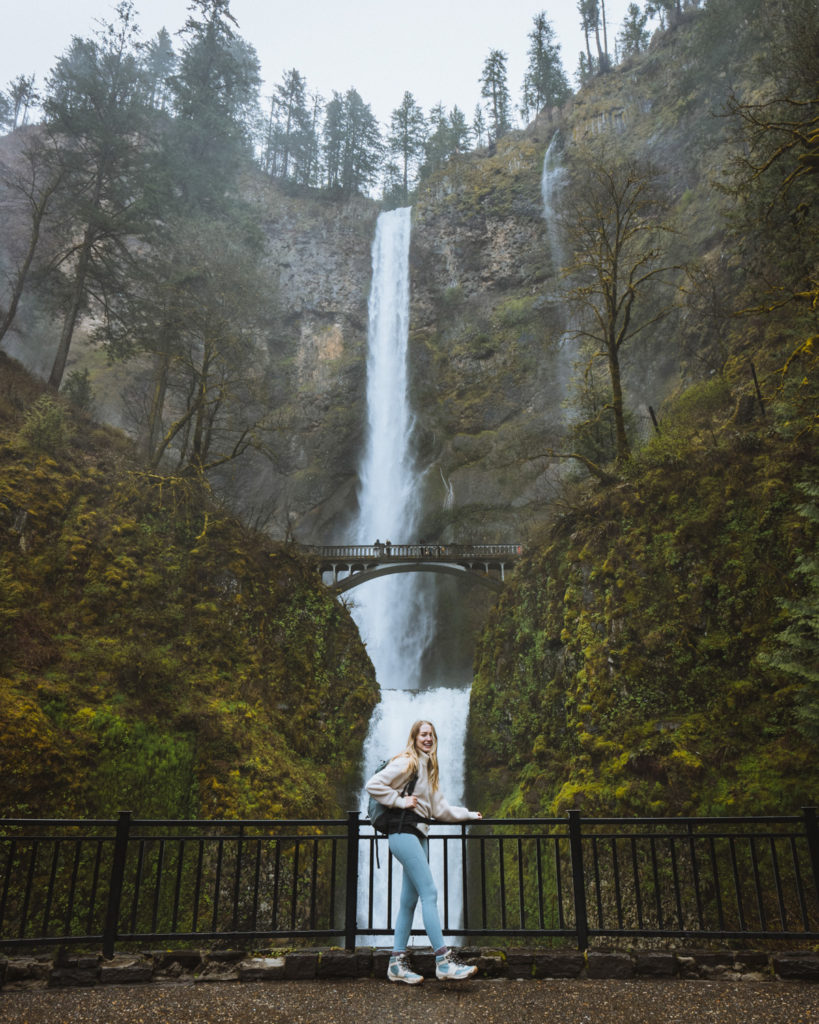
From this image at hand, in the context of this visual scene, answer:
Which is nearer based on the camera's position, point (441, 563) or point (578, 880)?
point (578, 880)

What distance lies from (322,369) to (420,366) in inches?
270

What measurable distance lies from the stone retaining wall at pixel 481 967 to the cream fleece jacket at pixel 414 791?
121 cm

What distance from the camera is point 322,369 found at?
4266cm

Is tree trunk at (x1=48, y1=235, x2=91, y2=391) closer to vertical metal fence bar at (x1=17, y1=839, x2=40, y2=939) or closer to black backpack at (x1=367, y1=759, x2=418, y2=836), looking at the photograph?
vertical metal fence bar at (x1=17, y1=839, x2=40, y2=939)

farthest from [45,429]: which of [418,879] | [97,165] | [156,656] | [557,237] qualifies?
[557,237]

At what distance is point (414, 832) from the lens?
15.5 ft

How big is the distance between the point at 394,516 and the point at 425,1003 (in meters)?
31.8

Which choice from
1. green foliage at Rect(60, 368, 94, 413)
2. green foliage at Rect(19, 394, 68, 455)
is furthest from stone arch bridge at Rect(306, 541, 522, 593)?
green foliage at Rect(19, 394, 68, 455)

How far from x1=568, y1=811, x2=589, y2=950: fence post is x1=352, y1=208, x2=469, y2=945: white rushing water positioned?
1443 cm

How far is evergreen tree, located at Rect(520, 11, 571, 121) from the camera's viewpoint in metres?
49.8

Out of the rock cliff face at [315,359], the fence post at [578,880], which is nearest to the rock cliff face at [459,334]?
the rock cliff face at [315,359]

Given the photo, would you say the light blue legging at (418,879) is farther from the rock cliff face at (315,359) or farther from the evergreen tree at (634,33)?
the evergreen tree at (634,33)

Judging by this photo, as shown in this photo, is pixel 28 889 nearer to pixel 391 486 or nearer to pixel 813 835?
pixel 813 835

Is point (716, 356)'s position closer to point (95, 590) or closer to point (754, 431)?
point (754, 431)
